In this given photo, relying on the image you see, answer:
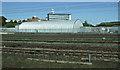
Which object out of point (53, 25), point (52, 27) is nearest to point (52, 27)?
point (52, 27)

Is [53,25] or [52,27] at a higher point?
[53,25]

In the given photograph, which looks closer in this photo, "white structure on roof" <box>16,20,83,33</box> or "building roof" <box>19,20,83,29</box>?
"white structure on roof" <box>16,20,83,33</box>

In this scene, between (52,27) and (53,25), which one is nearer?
(52,27)

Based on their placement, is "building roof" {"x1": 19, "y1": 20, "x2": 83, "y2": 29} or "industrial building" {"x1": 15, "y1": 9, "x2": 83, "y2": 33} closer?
"industrial building" {"x1": 15, "y1": 9, "x2": 83, "y2": 33}

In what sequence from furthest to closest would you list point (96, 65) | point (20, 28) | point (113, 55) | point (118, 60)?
point (20, 28) → point (113, 55) → point (118, 60) → point (96, 65)

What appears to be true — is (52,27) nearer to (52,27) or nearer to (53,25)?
(52,27)

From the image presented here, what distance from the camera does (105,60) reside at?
9.83m

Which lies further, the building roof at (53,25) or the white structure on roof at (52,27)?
the building roof at (53,25)

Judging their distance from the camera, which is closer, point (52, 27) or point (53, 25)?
point (52, 27)

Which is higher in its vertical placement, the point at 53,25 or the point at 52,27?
the point at 53,25

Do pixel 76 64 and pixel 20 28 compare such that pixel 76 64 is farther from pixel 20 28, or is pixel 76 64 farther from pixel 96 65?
pixel 20 28

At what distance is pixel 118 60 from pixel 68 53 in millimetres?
3818

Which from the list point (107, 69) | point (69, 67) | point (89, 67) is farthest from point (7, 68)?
point (107, 69)

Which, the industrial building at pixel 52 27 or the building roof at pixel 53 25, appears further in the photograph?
the building roof at pixel 53 25
